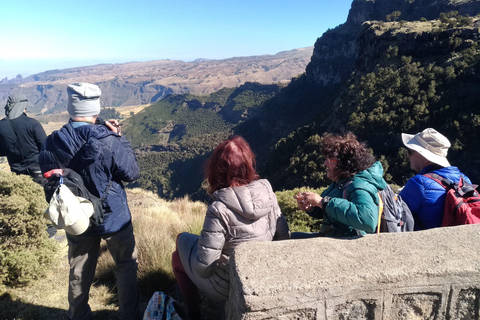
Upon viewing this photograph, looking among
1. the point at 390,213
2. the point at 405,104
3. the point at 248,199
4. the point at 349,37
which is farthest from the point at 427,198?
the point at 349,37

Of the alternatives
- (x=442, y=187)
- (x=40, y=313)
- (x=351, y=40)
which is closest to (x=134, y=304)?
(x=40, y=313)

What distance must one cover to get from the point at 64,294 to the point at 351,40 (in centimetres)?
7241

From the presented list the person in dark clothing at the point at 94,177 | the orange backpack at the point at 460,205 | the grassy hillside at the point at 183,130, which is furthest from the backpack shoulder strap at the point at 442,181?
the grassy hillside at the point at 183,130

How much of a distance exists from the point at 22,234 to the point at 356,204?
320cm

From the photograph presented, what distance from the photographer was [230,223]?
1740 millimetres

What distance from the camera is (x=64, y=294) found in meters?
2.80

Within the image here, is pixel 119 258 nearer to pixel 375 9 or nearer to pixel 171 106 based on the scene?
pixel 375 9

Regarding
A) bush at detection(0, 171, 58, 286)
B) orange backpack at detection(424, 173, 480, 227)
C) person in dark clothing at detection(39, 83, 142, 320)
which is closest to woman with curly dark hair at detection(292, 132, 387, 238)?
orange backpack at detection(424, 173, 480, 227)

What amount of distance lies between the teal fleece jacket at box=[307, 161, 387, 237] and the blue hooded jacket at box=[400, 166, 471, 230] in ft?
1.52

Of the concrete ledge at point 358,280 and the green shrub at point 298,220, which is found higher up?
the concrete ledge at point 358,280

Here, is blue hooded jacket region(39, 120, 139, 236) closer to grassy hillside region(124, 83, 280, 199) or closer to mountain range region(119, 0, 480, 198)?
mountain range region(119, 0, 480, 198)

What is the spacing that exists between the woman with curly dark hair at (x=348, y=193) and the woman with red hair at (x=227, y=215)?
0.36 metres

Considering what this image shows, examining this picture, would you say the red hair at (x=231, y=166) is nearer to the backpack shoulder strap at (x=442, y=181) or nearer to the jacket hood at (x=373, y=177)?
the jacket hood at (x=373, y=177)

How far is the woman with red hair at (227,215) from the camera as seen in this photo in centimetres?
170
